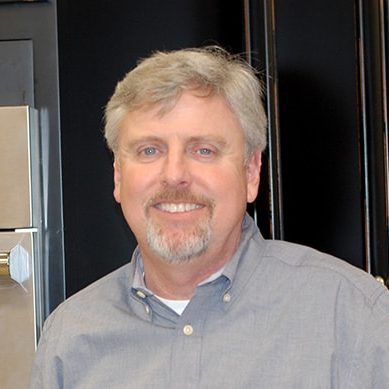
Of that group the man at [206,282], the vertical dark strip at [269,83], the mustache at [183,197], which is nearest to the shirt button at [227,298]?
the man at [206,282]

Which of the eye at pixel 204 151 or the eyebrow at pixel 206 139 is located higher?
the eyebrow at pixel 206 139

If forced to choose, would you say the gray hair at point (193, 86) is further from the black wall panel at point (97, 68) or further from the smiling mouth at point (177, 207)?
the black wall panel at point (97, 68)

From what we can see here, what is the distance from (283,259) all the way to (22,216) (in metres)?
0.56

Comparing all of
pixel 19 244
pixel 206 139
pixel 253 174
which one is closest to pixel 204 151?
pixel 206 139

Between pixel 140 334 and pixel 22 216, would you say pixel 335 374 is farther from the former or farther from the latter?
pixel 22 216

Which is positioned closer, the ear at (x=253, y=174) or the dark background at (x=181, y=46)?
the ear at (x=253, y=174)

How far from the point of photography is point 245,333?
4.46 ft

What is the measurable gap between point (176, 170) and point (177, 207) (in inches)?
2.5

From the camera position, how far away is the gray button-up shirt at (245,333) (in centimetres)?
131

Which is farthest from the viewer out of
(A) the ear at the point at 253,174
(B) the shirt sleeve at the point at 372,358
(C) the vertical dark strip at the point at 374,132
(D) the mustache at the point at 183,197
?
(C) the vertical dark strip at the point at 374,132

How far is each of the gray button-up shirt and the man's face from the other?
79mm

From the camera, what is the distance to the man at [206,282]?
1326 mm

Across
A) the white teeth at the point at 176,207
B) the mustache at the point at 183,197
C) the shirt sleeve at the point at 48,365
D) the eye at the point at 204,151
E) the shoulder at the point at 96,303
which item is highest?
the eye at the point at 204,151

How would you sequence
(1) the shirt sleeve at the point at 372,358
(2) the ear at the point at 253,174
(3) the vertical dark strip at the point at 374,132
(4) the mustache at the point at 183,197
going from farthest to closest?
(3) the vertical dark strip at the point at 374,132 → (2) the ear at the point at 253,174 → (4) the mustache at the point at 183,197 → (1) the shirt sleeve at the point at 372,358
